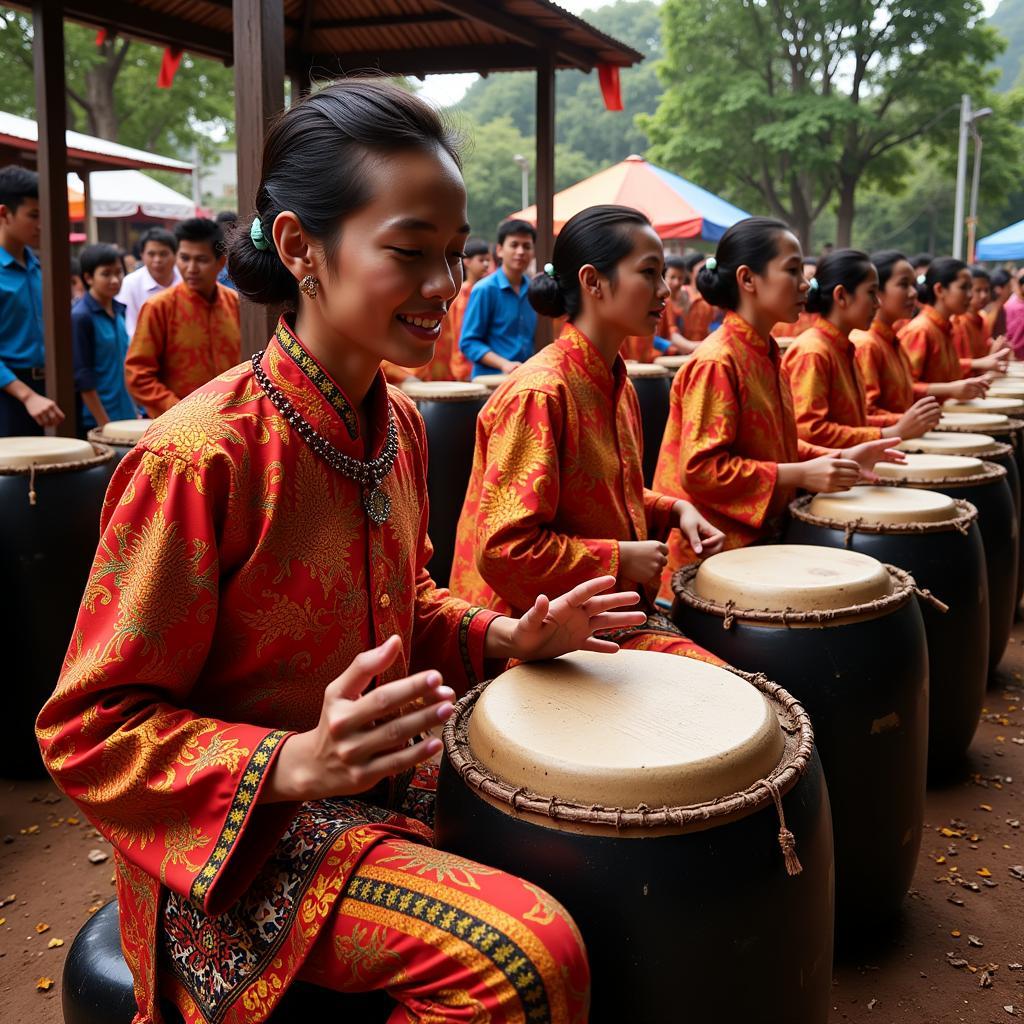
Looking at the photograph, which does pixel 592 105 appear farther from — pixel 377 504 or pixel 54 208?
pixel 377 504

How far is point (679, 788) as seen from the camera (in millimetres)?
1355

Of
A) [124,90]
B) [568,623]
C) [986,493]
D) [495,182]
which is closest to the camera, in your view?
[568,623]

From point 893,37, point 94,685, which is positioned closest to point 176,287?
point 94,685

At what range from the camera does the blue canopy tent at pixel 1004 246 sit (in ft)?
57.5

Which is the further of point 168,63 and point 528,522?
point 168,63

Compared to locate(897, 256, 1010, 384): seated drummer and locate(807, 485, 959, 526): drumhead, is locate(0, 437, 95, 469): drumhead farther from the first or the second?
locate(897, 256, 1010, 384): seated drummer

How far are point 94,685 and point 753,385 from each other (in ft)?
8.16

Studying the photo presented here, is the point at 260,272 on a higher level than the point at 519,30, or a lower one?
lower

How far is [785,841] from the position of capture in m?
1.39

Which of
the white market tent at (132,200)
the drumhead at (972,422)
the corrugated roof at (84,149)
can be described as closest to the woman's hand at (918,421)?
the drumhead at (972,422)

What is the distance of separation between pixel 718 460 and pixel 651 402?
2522 millimetres

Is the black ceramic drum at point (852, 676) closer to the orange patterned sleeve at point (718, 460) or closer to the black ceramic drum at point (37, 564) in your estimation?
the orange patterned sleeve at point (718, 460)

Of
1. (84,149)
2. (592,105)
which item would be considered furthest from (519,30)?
(592,105)

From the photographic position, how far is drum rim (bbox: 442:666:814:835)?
1333 millimetres
